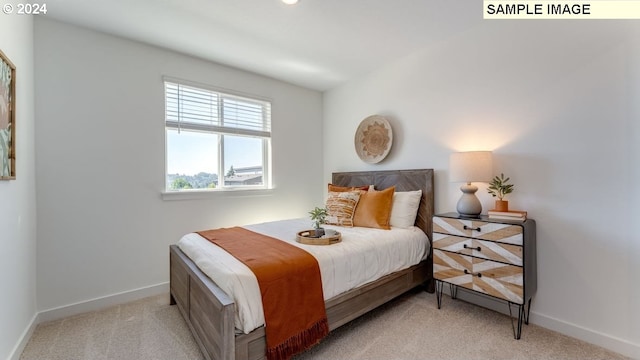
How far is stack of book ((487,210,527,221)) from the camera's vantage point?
6.95 ft

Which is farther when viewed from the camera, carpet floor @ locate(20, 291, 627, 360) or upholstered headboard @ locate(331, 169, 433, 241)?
upholstered headboard @ locate(331, 169, 433, 241)

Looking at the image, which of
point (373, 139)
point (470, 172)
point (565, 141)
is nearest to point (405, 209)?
point (470, 172)

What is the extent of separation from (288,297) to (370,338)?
820mm

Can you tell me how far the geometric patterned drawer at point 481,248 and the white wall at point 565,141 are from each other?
416 millimetres

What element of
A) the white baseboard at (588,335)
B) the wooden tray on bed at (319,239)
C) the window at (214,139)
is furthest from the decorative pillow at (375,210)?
the window at (214,139)

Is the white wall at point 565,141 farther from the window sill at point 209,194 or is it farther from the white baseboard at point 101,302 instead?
the white baseboard at point 101,302

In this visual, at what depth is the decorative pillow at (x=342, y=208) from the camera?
292cm

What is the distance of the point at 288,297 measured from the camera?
1.64 meters

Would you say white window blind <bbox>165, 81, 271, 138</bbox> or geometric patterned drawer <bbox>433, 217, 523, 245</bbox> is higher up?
white window blind <bbox>165, 81, 271, 138</bbox>

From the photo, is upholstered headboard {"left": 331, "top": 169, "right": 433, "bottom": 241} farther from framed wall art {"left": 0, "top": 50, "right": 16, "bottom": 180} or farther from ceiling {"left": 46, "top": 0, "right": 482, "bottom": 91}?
framed wall art {"left": 0, "top": 50, "right": 16, "bottom": 180}

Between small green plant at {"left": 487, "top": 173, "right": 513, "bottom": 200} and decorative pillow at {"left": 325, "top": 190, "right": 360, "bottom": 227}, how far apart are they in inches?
49.8

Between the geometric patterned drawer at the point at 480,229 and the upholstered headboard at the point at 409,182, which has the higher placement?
the upholstered headboard at the point at 409,182

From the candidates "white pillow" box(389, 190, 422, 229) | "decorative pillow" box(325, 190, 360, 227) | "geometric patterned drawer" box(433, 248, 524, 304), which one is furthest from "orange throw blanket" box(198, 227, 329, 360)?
"white pillow" box(389, 190, 422, 229)

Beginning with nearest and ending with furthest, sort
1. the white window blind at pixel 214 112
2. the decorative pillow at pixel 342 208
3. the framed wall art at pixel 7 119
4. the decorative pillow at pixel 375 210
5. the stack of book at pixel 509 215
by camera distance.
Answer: the framed wall art at pixel 7 119, the stack of book at pixel 509 215, the decorative pillow at pixel 375 210, the decorative pillow at pixel 342 208, the white window blind at pixel 214 112
